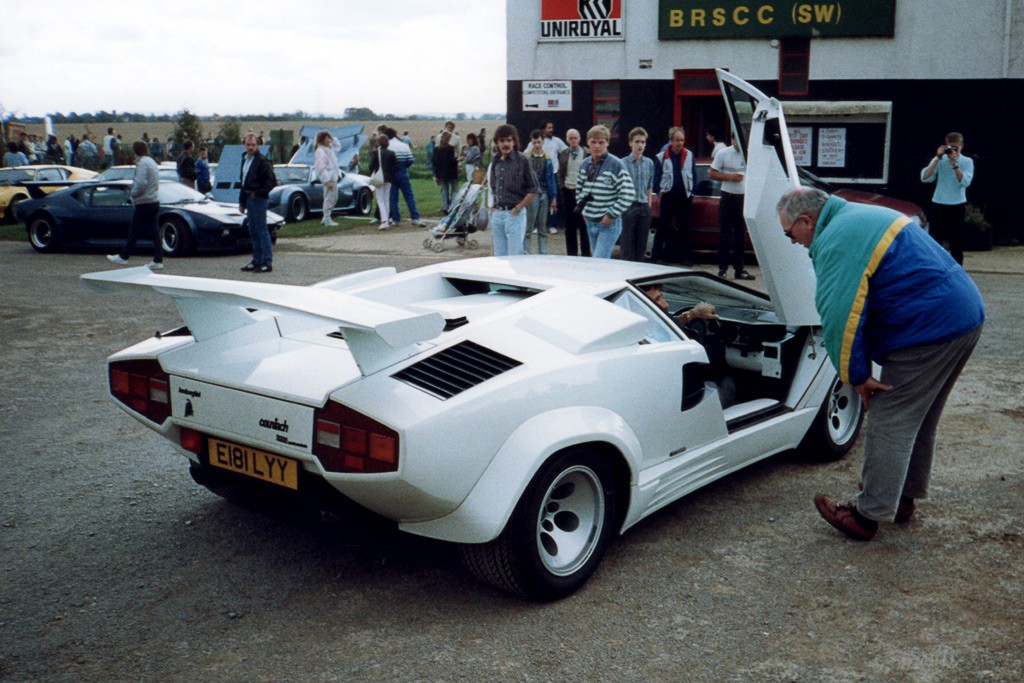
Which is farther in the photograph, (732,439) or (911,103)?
(911,103)

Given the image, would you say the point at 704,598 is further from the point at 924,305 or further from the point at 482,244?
the point at 482,244

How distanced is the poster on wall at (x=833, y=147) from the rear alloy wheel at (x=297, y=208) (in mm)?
9745

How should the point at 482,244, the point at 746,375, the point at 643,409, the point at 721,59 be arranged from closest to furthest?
the point at 643,409
the point at 746,375
the point at 482,244
the point at 721,59

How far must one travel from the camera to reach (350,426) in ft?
11.0

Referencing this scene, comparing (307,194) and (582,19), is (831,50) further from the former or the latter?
(307,194)

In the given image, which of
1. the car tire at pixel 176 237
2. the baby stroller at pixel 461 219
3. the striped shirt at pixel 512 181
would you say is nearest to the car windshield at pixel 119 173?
the car tire at pixel 176 237

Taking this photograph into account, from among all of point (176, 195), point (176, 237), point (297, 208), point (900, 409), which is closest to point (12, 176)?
point (297, 208)

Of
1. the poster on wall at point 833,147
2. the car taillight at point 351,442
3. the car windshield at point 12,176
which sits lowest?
the car taillight at point 351,442

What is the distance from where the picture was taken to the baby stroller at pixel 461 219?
14648 mm

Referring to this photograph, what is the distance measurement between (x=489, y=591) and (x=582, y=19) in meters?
15.1

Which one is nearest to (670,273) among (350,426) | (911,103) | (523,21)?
(350,426)

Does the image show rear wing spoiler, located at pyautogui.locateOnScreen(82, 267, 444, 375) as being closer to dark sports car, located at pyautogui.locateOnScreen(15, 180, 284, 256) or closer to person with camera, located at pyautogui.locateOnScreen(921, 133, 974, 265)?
person with camera, located at pyautogui.locateOnScreen(921, 133, 974, 265)

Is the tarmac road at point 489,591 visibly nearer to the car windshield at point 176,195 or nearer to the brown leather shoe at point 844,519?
the brown leather shoe at point 844,519

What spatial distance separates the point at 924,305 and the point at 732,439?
1.05 m
